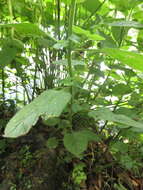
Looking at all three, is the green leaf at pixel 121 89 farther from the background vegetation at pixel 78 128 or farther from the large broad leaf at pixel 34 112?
the large broad leaf at pixel 34 112

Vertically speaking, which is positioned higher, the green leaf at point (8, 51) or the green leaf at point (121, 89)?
the green leaf at point (8, 51)

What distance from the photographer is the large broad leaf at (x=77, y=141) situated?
1.76 feet

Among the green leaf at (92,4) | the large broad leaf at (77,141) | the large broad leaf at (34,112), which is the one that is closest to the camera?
the large broad leaf at (34,112)

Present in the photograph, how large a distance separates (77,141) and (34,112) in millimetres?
219

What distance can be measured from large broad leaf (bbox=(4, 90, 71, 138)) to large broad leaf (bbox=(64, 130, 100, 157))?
177mm

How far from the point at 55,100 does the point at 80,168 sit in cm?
33

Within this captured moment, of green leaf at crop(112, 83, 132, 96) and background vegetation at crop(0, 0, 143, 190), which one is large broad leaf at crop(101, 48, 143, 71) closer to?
background vegetation at crop(0, 0, 143, 190)

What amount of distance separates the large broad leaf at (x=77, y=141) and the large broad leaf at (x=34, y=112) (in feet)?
0.58

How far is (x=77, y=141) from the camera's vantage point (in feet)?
1.83

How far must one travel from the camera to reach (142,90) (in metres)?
0.71

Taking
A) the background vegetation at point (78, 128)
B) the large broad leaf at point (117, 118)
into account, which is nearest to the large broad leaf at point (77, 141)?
the background vegetation at point (78, 128)

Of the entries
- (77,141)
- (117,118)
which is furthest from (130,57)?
(77,141)

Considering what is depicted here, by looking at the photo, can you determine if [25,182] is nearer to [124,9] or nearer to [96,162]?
[96,162]

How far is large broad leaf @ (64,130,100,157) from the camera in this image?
0.54 m
